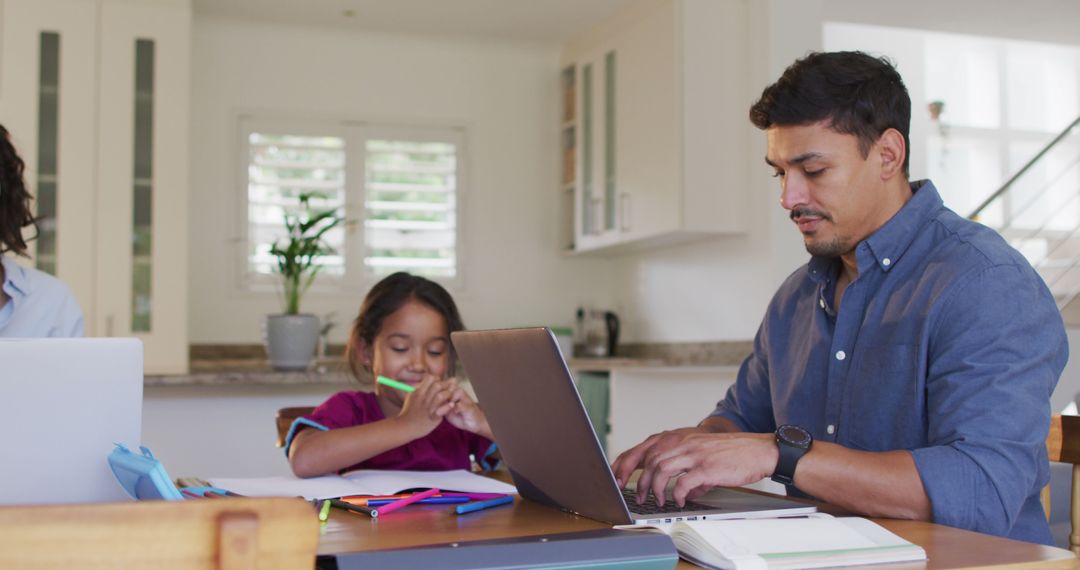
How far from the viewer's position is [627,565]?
884mm

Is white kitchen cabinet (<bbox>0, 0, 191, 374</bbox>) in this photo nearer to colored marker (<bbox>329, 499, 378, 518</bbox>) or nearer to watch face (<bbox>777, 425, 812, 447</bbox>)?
colored marker (<bbox>329, 499, 378, 518</bbox>)

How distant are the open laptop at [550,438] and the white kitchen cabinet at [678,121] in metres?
2.95

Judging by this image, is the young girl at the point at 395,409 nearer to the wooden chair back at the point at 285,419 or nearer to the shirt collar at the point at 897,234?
the wooden chair back at the point at 285,419

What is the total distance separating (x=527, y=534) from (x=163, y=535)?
492 mm

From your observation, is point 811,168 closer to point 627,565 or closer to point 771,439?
point 771,439

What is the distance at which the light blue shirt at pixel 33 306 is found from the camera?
205 cm

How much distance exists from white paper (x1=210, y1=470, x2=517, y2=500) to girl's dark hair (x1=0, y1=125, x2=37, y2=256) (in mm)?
815

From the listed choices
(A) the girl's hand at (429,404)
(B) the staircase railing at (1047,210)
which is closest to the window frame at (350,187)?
(B) the staircase railing at (1047,210)

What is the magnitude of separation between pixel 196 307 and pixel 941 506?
4.32 meters

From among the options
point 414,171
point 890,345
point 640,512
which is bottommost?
point 640,512

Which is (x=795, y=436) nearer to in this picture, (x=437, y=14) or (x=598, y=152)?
(x=598, y=152)

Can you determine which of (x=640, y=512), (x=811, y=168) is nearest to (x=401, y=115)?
(x=811, y=168)

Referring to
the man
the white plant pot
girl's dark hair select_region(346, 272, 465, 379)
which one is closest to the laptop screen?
the man

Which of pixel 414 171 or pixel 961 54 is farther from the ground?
pixel 961 54
